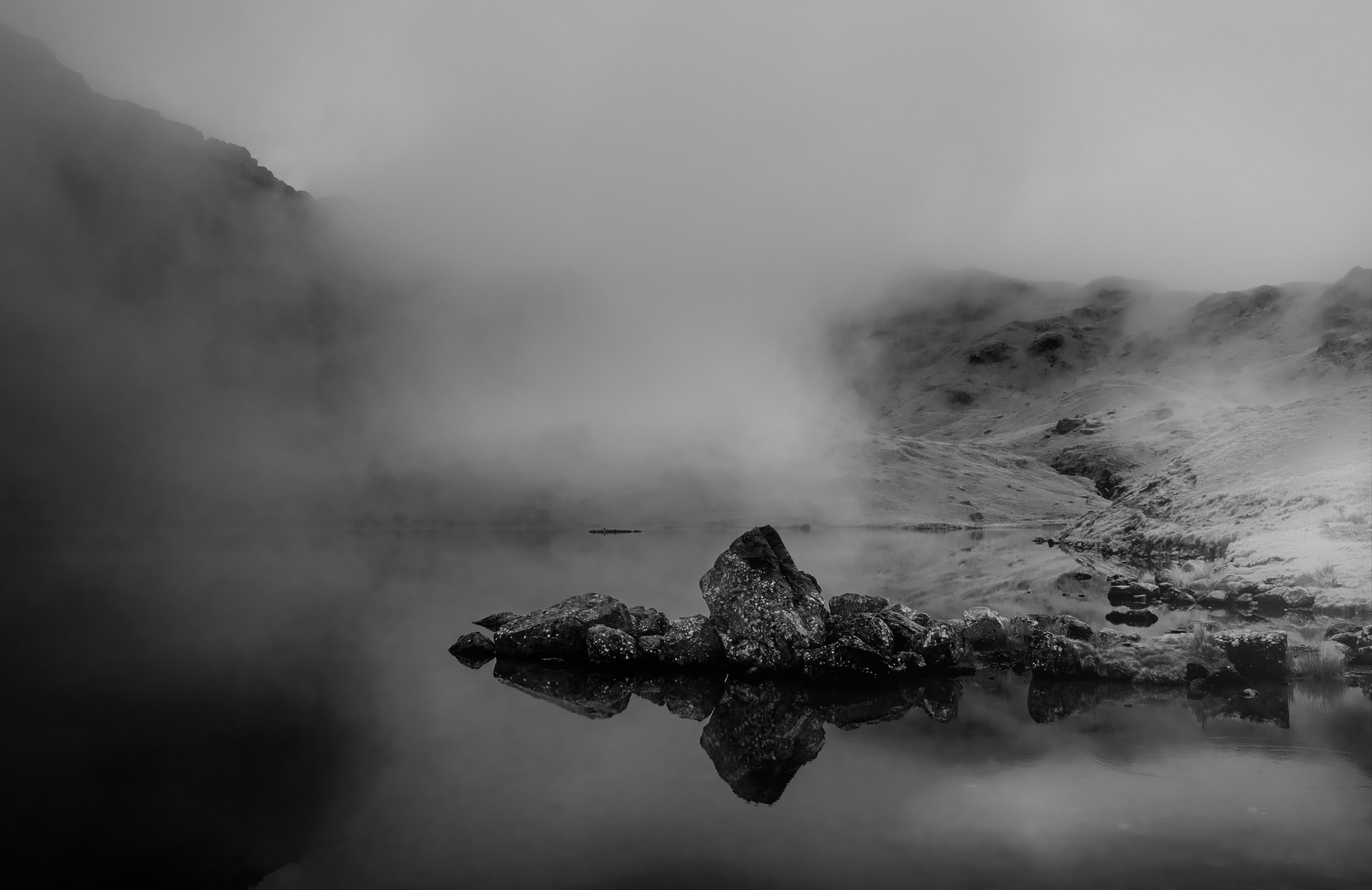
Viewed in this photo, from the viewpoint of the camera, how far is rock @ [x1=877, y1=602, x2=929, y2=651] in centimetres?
1908

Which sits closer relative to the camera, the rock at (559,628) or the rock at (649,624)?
the rock at (559,628)

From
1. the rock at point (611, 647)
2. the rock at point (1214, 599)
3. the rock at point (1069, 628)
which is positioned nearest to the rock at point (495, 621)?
the rock at point (611, 647)

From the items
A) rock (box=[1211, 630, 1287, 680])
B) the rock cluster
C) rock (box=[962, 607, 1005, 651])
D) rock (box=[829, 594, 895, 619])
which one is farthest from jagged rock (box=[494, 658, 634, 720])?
rock (box=[1211, 630, 1287, 680])

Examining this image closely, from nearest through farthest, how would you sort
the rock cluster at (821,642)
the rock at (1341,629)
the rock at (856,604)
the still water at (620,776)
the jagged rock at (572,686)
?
the still water at (620,776) < the jagged rock at (572,686) < the rock cluster at (821,642) < the rock at (1341,629) < the rock at (856,604)

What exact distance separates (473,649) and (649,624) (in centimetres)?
502

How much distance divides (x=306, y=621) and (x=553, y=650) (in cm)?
1039

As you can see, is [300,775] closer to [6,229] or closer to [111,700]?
[111,700]

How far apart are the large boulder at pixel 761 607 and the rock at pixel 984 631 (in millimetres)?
4059

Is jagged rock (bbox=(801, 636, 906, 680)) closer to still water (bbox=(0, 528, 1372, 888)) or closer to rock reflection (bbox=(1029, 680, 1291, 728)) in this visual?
still water (bbox=(0, 528, 1372, 888))

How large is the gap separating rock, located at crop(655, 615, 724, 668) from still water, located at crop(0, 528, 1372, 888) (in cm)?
156

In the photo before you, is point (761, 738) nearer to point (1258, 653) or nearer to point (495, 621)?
point (1258, 653)

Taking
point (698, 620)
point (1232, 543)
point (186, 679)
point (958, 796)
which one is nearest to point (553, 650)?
point (698, 620)

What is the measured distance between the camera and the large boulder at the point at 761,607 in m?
18.8

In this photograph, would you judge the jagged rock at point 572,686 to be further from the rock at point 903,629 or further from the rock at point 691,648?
the rock at point 903,629
